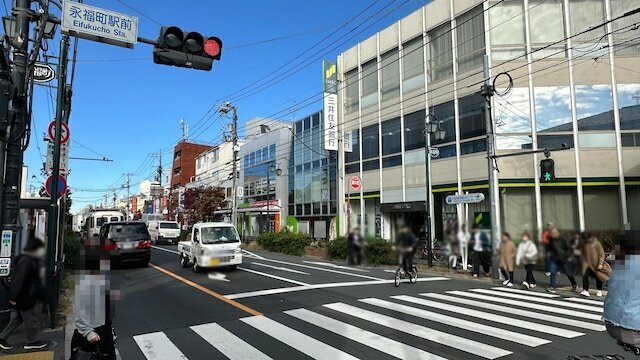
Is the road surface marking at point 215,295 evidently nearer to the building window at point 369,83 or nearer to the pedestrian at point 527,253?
the building window at point 369,83

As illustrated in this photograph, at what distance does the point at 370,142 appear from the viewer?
12.6ft

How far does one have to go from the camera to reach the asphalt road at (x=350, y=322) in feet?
27.4

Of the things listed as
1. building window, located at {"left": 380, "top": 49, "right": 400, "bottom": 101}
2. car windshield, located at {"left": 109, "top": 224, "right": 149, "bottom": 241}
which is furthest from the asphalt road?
car windshield, located at {"left": 109, "top": 224, "right": 149, "bottom": 241}

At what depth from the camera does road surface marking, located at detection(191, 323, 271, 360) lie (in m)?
8.22

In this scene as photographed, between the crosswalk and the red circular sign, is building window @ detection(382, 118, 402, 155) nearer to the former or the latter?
the red circular sign

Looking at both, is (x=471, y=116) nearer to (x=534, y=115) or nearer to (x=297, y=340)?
(x=534, y=115)

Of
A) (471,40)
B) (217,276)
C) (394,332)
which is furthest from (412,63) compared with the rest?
(217,276)

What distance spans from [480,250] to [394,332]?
8.83 m

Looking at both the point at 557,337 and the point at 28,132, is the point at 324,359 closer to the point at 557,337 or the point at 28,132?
the point at 557,337

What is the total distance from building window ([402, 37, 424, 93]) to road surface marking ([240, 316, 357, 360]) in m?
6.24

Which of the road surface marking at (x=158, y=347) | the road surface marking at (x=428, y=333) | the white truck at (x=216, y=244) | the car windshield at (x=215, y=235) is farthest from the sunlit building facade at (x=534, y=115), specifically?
the car windshield at (x=215, y=235)

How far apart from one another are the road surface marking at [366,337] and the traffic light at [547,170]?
21.9 feet

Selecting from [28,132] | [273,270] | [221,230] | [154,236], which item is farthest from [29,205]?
[154,236]

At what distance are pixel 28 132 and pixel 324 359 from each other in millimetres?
7792
